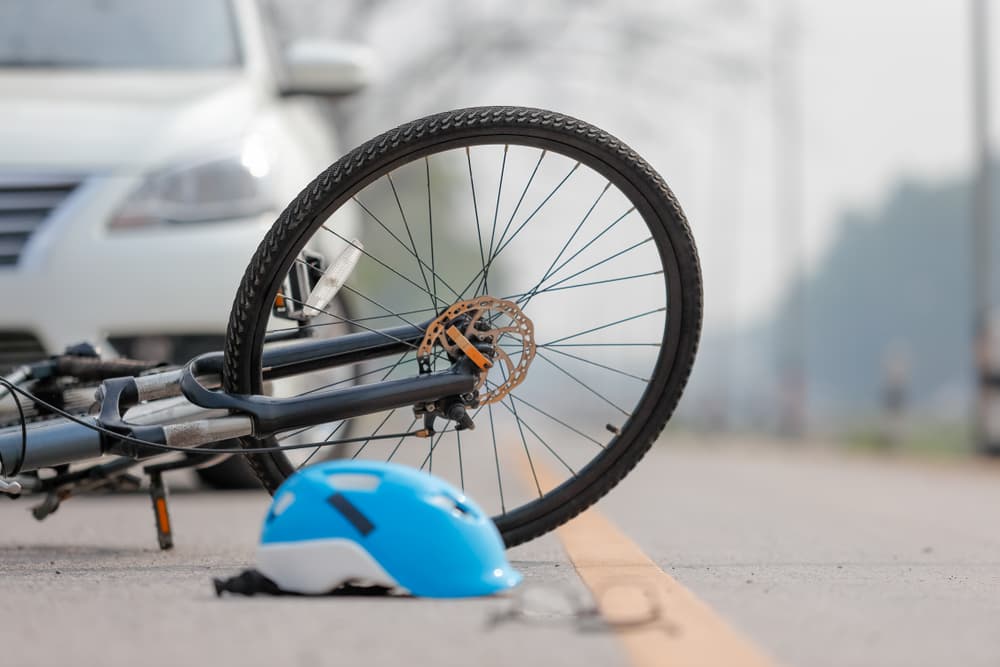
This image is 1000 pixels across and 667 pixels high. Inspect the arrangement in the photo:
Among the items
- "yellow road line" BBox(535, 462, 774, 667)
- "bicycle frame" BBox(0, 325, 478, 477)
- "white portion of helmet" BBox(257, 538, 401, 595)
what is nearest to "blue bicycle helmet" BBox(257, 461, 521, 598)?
"white portion of helmet" BBox(257, 538, 401, 595)

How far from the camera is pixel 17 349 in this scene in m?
5.51

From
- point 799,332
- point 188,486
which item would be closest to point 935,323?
point 799,332

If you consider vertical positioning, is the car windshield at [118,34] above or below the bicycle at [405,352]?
above

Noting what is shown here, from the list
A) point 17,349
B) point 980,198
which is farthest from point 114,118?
point 980,198

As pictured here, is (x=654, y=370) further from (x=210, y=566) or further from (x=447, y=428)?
(x=210, y=566)

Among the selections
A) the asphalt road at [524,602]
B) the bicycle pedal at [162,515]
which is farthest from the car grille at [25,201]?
the bicycle pedal at [162,515]

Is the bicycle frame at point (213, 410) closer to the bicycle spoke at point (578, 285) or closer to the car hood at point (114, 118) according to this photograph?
the bicycle spoke at point (578, 285)

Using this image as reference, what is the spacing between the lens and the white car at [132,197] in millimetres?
5469

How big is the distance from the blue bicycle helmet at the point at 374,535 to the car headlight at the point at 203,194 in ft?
8.71

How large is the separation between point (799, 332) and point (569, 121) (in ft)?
87.9

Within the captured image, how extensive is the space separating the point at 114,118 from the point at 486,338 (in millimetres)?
2685

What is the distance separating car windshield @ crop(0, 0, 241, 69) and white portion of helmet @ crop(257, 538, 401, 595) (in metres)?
3.69

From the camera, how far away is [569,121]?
378 cm

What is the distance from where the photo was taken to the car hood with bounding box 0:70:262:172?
566 cm
